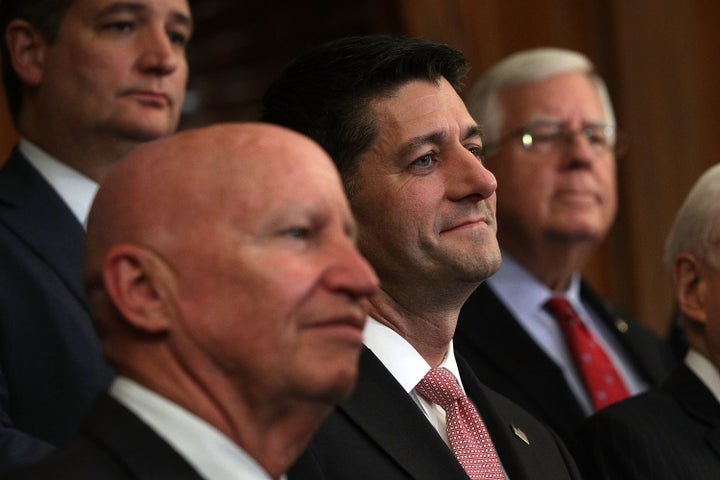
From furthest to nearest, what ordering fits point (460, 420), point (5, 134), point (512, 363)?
1. point (5, 134)
2. point (512, 363)
3. point (460, 420)

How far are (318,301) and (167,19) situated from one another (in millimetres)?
1652

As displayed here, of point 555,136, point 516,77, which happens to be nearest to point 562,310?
point 555,136

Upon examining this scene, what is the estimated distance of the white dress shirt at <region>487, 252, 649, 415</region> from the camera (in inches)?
154

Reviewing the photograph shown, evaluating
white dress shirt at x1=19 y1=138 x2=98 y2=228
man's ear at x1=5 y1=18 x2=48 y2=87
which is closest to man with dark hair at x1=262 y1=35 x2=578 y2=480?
white dress shirt at x1=19 y1=138 x2=98 y2=228

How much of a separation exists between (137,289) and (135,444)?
0.69 ft

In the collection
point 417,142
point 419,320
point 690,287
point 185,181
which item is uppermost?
point 185,181

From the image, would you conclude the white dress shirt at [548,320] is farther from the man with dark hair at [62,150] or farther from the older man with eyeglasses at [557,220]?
the man with dark hair at [62,150]

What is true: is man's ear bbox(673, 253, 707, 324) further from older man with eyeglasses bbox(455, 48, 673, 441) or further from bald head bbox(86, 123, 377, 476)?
bald head bbox(86, 123, 377, 476)

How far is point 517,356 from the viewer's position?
3.61m

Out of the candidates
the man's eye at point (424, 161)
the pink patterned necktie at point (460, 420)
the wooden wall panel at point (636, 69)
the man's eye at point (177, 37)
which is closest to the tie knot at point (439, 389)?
the pink patterned necktie at point (460, 420)

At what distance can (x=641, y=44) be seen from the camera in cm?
571

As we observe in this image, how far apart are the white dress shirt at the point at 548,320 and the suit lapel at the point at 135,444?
2.19 metres

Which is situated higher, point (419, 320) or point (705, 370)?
point (419, 320)

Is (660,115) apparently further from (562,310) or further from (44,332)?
(44,332)
